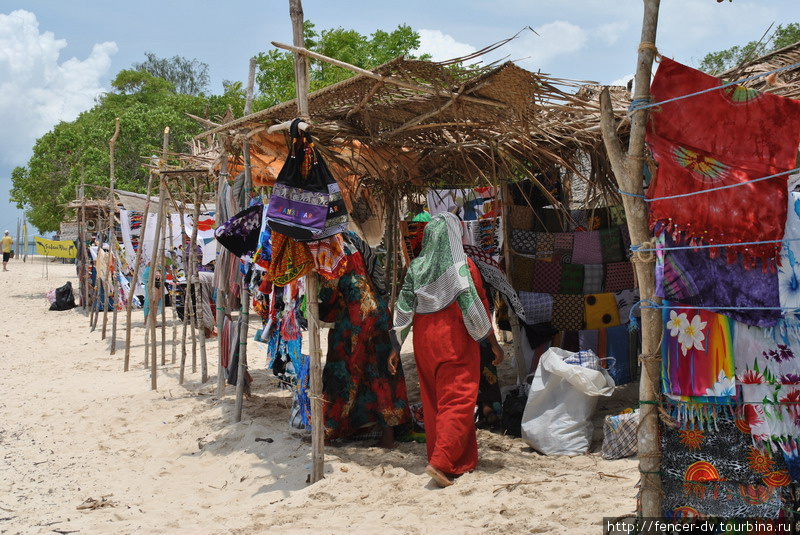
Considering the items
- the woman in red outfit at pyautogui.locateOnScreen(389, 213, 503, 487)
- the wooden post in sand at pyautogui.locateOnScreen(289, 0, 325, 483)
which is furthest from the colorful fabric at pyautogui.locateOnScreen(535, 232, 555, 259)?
the wooden post in sand at pyautogui.locateOnScreen(289, 0, 325, 483)

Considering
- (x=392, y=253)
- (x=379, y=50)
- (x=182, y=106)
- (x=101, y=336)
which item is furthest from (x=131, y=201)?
(x=182, y=106)

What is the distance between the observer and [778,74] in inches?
182

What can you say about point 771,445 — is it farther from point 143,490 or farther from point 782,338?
point 143,490

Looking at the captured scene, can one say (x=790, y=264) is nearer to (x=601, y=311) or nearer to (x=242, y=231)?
(x=601, y=311)

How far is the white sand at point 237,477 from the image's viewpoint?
371 cm

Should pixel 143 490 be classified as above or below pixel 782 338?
below

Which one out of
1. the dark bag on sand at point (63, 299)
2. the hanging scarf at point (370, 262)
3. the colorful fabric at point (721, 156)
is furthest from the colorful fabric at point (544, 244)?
the dark bag on sand at point (63, 299)

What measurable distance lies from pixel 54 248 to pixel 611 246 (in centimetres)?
2223

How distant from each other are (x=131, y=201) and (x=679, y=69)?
920 centimetres

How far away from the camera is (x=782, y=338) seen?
268cm

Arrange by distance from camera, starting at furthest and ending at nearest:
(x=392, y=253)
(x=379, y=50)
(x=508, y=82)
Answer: (x=379, y=50), (x=392, y=253), (x=508, y=82)

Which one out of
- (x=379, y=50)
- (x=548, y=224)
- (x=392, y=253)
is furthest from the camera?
(x=379, y=50)

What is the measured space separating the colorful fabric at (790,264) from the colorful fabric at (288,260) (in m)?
2.70

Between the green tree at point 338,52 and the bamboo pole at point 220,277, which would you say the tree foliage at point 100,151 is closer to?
the green tree at point 338,52
